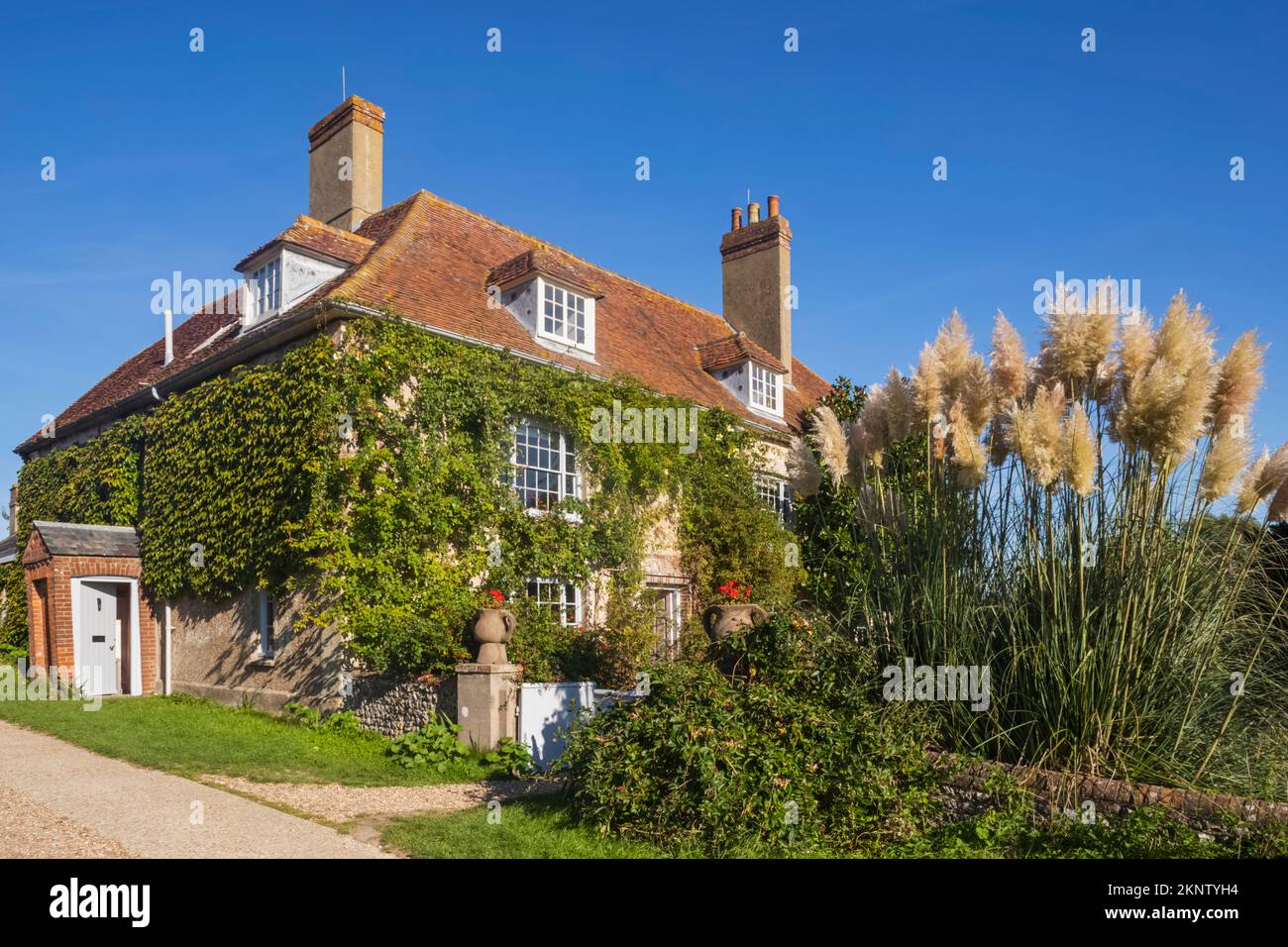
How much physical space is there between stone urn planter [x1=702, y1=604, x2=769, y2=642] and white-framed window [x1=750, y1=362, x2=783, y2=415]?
39.7 ft

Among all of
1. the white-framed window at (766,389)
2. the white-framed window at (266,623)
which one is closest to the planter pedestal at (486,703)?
the white-framed window at (266,623)

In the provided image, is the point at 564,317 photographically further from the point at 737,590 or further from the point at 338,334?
the point at 737,590

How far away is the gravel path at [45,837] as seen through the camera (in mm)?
5996

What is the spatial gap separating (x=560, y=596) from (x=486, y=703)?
177 inches

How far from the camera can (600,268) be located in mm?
21125

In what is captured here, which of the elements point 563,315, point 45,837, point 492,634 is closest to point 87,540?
point 563,315

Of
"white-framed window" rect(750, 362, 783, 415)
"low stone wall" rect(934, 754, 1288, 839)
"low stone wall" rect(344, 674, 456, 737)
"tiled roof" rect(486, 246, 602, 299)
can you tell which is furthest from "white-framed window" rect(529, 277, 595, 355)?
"low stone wall" rect(934, 754, 1288, 839)

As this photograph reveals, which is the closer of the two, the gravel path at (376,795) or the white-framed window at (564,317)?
the gravel path at (376,795)

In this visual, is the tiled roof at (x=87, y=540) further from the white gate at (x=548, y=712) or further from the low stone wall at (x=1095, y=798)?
the low stone wall at (x=1095, y=798)

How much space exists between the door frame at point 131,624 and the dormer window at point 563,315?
8453 millimetres

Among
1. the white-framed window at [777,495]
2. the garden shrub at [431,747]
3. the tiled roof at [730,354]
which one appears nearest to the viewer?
the garden shrub at [431,747]

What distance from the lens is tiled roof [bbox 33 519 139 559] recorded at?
15.3 metres

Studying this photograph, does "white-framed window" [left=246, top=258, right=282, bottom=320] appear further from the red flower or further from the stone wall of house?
the red flower

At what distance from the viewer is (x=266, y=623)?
45.2 feet
